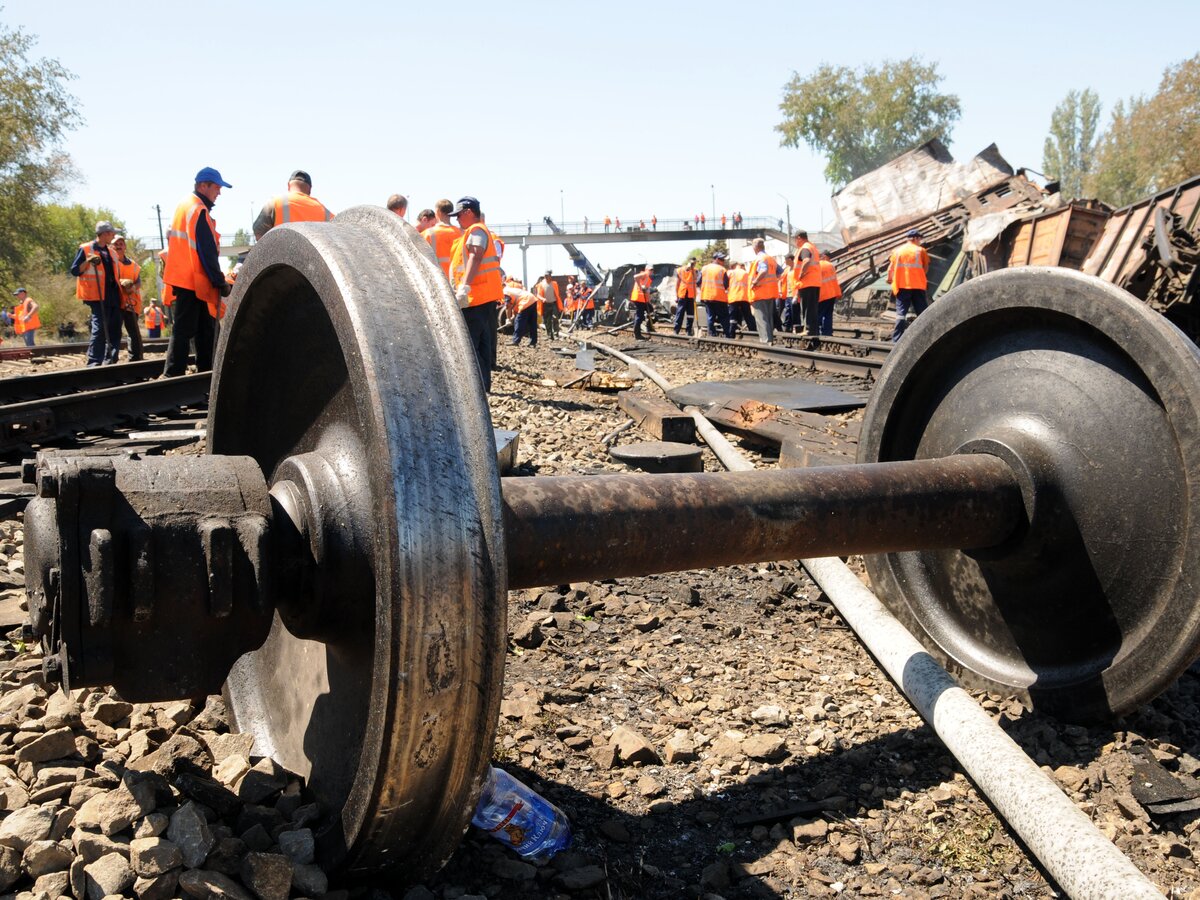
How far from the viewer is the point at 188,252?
751 cm

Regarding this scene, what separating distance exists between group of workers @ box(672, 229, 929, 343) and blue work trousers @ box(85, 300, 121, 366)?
900 cm

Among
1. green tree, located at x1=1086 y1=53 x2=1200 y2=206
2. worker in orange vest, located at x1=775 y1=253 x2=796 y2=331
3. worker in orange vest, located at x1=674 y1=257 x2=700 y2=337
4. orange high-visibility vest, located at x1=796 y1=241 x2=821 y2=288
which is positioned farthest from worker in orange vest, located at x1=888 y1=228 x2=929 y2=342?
green tree, located at x1=1086 y1=53 x2=1200 y2=206

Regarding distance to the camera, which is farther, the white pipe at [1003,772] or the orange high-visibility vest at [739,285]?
the orange high-visibility vest at [739,285]

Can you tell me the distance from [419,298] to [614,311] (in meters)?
30.1

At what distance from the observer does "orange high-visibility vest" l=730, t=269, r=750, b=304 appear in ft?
58.2

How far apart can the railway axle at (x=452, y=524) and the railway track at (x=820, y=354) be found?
5.37 meters

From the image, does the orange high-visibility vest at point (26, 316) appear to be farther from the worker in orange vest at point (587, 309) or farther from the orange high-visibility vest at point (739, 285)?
the orange high-visibility vest at point (739, 285)

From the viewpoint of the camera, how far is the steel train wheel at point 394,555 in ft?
4.75

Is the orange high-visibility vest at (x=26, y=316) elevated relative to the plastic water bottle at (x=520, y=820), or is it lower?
elevated

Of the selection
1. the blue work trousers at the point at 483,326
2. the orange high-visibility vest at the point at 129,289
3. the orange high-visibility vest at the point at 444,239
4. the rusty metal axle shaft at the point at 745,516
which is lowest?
the rusty metal axle shaft at the point at 745,516

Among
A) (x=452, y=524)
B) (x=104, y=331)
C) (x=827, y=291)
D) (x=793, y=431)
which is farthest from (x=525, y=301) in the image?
(x=452, y=524)

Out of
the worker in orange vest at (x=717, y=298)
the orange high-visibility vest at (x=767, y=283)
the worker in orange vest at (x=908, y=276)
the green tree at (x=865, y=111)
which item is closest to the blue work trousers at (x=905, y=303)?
the worker in orange vest at (x=908, y=276)

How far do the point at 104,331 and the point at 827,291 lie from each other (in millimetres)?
10699

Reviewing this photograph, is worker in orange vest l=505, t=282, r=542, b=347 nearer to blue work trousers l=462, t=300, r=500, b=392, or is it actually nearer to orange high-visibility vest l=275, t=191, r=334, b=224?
blue work trousers l=462, t=300, r=500, b=392
